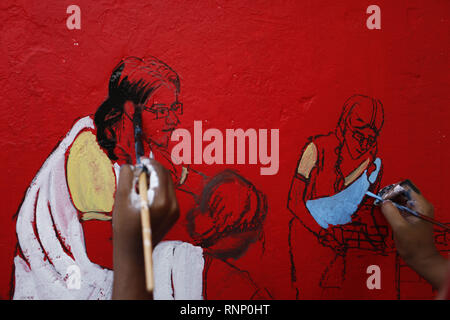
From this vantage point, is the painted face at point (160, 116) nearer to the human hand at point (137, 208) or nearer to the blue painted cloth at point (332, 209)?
the human hand at point (137, 208)

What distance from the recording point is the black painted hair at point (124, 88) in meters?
1.61

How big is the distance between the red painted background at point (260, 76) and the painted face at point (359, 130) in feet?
0.25

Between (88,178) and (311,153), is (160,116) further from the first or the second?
(311,153)

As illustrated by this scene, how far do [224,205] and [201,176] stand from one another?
7.5 inches

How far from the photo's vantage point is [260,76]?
1.66 metres

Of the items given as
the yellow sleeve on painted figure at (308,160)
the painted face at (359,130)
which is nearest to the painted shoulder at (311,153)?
the yellow sleeve on painted figure at (308,160)

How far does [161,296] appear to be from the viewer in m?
1.60

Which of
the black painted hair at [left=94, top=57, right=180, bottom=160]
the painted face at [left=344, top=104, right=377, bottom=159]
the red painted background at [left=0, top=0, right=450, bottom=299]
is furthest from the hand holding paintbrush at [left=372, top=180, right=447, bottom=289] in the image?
the black painted hair at [left=94, top=57, right=180, bottom=160]

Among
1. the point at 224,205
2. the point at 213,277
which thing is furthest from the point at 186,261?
the point at 224,205

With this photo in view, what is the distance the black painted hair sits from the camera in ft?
5.29

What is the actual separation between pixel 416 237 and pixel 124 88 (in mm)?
1588

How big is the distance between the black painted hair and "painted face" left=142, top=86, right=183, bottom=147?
4cm

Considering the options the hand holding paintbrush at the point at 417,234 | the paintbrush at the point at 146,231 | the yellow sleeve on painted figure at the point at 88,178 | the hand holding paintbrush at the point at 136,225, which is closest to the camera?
the paintbrush at the point at 146,231

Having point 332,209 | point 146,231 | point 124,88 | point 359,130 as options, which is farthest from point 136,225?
point 359,130
